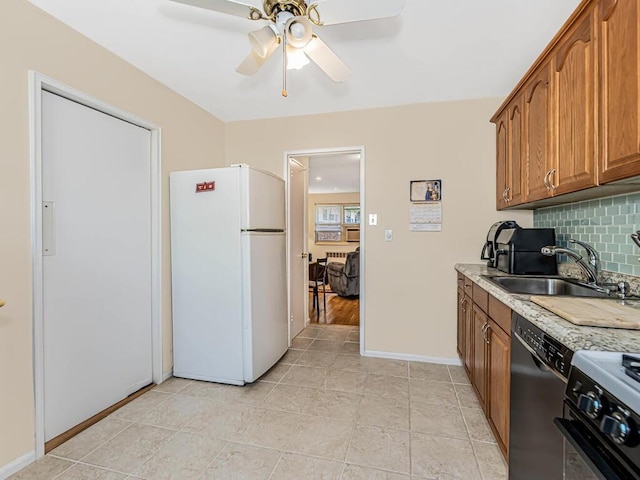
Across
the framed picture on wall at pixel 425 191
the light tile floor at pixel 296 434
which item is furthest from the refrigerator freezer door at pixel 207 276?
the framed picture on wall at pixel 425 191

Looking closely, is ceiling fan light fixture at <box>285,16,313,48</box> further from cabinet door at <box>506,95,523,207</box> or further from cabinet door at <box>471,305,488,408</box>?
cabinet door at <box>471,305,488,408</box>

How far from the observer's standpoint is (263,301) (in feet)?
8.35

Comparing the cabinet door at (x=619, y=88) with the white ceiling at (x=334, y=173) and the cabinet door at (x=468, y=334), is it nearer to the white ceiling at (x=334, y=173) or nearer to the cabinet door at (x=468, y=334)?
the cabinet door at (x=468, y=334)

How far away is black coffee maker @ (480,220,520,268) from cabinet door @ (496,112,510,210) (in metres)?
0.16

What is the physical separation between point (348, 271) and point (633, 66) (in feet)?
15.1

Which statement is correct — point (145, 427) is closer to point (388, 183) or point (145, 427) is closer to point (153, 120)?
point (153, 120)

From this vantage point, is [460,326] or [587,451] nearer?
[587,451]

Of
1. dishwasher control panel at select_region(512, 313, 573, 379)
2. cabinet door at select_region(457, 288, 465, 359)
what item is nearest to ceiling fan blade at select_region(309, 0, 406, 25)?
dishwasher control panel at select_region(512, 313, 573, 379)

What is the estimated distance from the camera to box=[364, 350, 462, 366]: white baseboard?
9.25 feet

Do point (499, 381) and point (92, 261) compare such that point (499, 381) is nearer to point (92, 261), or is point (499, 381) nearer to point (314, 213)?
point (92, 261)

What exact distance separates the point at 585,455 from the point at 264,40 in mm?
1887

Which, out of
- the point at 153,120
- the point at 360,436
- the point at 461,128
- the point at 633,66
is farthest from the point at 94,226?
the point at 461,128

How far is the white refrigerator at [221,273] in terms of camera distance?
2.38 metres

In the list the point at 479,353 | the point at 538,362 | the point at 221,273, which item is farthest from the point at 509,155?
the point at 221,273
